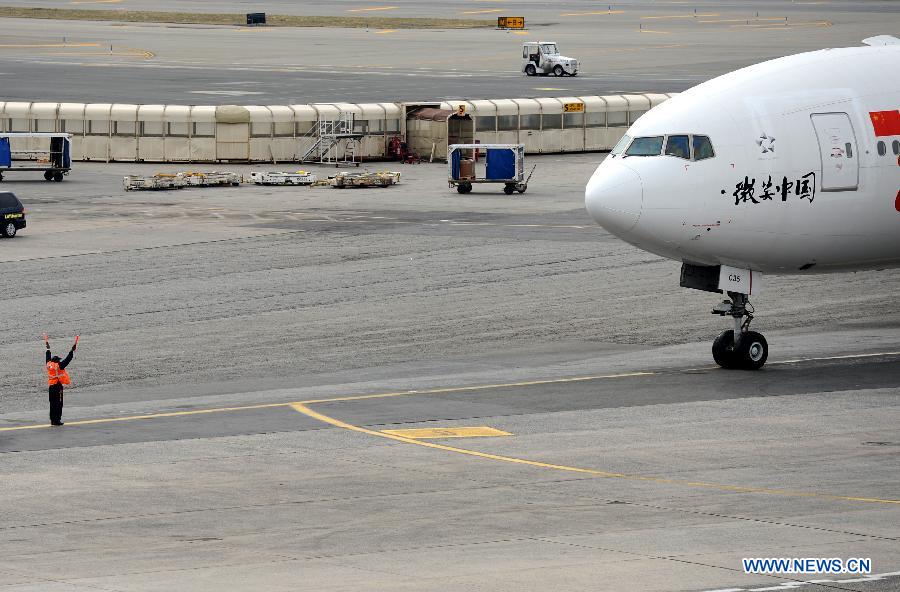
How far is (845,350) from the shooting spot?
139 ft

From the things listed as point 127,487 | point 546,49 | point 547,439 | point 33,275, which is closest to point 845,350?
point 547,439

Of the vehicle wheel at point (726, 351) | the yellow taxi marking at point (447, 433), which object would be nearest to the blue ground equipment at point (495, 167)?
the vehicle wheel at point (726, 351)

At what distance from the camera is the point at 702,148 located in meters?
36.9

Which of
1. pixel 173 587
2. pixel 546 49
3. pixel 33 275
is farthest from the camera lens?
pixel 546 49

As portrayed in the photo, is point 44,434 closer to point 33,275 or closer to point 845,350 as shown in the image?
point 845,350

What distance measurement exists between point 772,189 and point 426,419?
379 inches

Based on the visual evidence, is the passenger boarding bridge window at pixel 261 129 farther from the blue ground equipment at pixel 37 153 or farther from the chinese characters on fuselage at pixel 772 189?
the chinese characters on fuselage at pixel 772 189

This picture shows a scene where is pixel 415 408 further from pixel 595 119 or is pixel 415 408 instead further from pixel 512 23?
pixel 512 23

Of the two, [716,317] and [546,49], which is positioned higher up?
[546,49]

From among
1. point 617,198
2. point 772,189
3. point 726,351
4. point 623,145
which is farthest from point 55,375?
point 772,189

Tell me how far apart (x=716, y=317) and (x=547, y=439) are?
55.8ft

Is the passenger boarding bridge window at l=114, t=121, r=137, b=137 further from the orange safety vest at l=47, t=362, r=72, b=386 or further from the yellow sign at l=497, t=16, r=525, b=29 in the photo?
the yellow sign at l=497, t=16, r=525, b=29

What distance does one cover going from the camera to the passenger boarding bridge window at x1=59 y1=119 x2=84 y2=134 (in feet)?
306

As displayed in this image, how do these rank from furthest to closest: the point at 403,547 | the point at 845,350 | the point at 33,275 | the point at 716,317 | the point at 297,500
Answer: the point at 33,275, the point at 716,317, the point at 845,350, the point at 297,500, the point at 403,547
